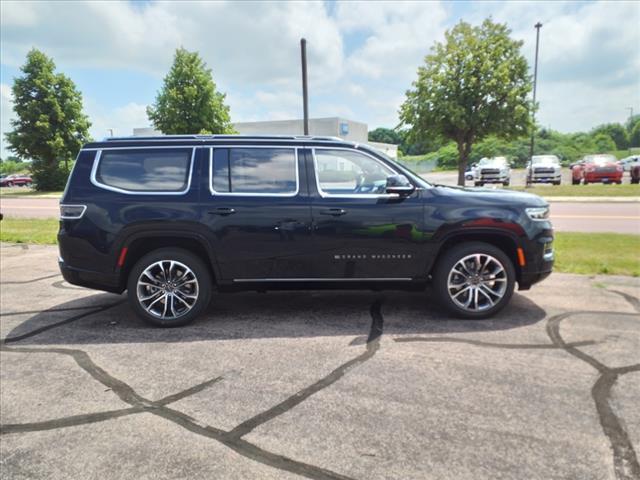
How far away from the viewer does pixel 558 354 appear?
3.84 m

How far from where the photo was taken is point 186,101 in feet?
104

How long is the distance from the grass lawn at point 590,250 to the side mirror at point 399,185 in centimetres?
360

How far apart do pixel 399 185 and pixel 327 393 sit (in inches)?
89.0

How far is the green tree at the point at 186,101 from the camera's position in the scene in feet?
103

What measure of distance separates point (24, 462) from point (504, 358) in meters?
3.43

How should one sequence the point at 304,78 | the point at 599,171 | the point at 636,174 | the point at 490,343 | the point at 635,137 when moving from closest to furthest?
the point at 490,343
the point at 304,78
the point at 636,174
the point at 599,171
the point at 635,137

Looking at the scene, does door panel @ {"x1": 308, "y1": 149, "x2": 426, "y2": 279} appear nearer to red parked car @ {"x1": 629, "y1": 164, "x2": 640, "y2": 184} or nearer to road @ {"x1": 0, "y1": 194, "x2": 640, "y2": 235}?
road @ {"x1": 0, "y1": 194, "x2": 640, "y2": 235}

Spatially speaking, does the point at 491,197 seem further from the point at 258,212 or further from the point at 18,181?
the point at 18,181

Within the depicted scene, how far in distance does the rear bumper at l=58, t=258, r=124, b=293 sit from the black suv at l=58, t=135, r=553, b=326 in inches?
0.5

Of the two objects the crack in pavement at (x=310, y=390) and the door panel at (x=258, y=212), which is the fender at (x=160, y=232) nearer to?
the door panel at (x=258, y=212)

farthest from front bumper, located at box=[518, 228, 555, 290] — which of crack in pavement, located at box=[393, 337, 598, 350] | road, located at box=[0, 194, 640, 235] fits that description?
road, located at box=[0, 194, 640, 235]

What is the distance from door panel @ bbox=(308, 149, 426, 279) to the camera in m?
4.65

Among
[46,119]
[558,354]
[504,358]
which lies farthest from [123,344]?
[46,119]

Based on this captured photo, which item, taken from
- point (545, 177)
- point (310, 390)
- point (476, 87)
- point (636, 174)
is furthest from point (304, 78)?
point (636, 174)
